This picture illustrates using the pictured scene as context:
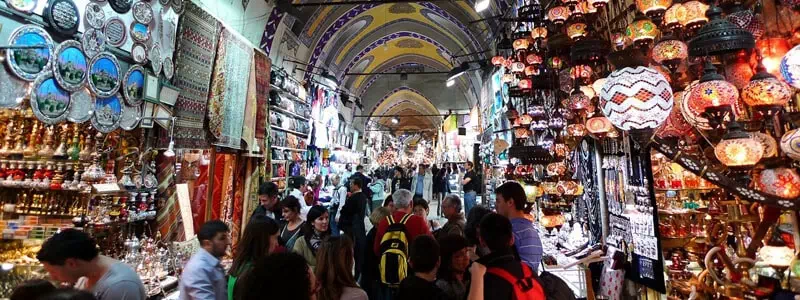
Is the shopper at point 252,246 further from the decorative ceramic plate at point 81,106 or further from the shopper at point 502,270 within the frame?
the decorative ceramic plate at point 81,106

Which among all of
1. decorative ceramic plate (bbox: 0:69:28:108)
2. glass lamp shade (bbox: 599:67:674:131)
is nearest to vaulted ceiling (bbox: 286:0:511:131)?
decorative ceramic plate (bbox: 0:69:28:108)

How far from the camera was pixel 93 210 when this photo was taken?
2926 millimetres

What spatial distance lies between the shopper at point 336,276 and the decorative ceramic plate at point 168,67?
3.07 m

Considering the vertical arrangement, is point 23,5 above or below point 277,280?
above

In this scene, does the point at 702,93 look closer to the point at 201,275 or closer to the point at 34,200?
the point at 201,275

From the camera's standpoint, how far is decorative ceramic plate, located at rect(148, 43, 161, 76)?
353cm

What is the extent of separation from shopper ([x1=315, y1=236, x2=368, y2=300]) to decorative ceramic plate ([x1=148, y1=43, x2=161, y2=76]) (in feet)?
9.80

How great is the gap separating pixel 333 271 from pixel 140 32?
3199 millimetres

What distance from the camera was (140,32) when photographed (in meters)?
3.39

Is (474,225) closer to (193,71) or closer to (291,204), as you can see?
(291,204)

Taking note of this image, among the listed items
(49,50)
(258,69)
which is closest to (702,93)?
(49,50)

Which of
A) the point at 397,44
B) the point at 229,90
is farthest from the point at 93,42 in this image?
the point at 397,44

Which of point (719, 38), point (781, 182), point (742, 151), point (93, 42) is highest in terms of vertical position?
point (93, 42)

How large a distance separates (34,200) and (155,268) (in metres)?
1.03
